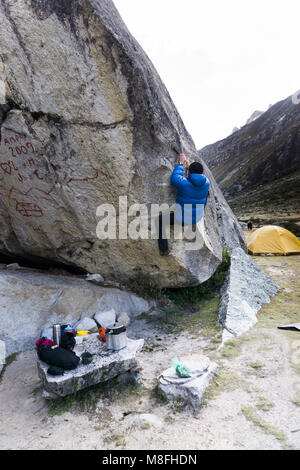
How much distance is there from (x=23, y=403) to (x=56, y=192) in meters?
5.34

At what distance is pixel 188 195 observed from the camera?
839cm

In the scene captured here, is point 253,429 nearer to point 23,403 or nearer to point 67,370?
point 67,370

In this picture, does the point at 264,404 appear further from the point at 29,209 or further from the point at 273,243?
the point at 273,243

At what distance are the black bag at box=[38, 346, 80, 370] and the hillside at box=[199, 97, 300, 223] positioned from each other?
53503 millimetres

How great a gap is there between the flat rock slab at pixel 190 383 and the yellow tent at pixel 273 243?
15581 mm

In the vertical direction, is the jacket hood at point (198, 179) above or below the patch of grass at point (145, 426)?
above

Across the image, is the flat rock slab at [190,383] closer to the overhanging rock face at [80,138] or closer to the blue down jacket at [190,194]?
the overhanging rock face at [80,138]

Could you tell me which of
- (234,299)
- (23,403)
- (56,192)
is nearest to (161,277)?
(234,299)

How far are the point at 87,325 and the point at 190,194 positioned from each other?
15.6ft

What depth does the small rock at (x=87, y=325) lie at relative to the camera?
824cm

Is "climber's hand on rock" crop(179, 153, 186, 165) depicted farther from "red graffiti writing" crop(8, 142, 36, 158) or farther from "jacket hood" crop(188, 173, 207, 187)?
"red graffiti writing" crop(8, 142, 36, 158)

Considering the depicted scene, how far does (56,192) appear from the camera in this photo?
851 cm

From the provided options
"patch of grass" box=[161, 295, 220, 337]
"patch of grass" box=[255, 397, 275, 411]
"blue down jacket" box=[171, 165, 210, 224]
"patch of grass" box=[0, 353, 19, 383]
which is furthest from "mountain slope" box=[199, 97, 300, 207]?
"patch of grass" box=[0, 353, 19, 383]

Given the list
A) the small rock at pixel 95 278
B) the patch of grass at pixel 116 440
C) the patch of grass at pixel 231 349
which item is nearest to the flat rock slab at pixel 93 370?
the patch of grass at pixel 116 440
